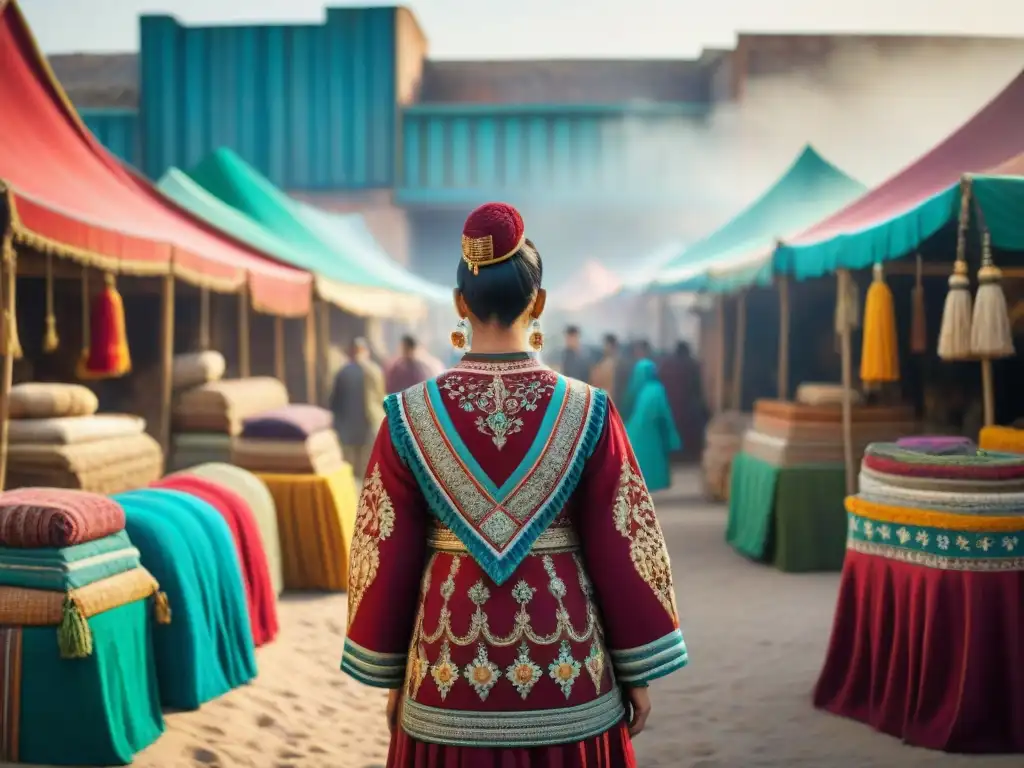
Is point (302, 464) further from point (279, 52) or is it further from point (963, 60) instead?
point (963, 60)

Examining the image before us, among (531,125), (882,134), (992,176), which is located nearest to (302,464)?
(992,176)

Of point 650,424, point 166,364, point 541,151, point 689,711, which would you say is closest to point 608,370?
point 650,424

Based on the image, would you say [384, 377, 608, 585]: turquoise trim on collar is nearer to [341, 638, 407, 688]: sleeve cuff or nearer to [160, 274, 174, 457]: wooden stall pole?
[341, 638, 407, 688]: sleeve cuff

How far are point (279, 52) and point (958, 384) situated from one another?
17.8m

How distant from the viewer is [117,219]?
229 inches

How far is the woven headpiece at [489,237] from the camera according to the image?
81.7 inches

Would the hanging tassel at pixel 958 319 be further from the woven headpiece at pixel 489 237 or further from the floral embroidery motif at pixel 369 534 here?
the floral embroidery motif at pixel 369 534

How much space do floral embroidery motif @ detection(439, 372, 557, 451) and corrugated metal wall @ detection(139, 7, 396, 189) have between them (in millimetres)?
20554

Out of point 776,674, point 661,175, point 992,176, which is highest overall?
point 661,175

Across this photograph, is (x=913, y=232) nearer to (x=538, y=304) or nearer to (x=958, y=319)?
(x=958, y=319)

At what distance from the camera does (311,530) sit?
20.3ft

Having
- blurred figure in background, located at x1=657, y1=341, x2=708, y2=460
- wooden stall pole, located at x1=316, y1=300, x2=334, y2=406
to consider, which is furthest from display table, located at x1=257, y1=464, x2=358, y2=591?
blurred figure in background, located at x1=657, y1=341, x2=708, y2=460

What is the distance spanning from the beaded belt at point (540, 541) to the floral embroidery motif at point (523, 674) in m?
0.20

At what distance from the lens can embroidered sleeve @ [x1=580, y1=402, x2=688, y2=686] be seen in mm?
2096
